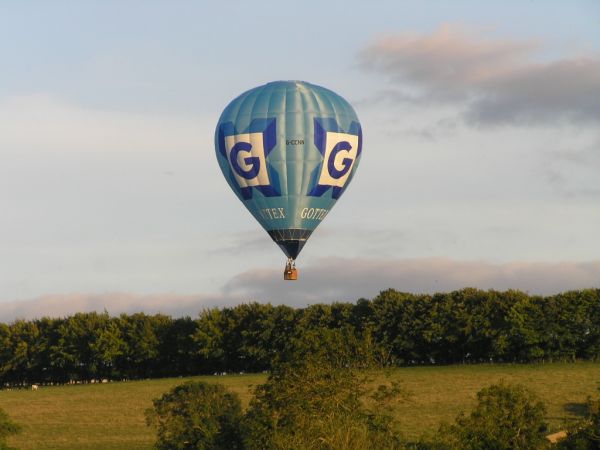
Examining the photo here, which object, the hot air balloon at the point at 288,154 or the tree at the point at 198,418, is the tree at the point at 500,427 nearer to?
the tree at the point at 198,418

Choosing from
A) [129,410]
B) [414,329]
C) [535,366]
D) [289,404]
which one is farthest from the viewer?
[414,329]

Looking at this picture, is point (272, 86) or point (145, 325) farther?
point (145, 325)

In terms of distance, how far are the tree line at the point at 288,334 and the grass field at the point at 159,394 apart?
4820 mm

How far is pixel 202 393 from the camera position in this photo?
251ft

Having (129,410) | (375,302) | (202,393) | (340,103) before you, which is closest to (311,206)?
(340,103)

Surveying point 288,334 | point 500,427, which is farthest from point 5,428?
point 288,334

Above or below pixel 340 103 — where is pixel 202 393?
below

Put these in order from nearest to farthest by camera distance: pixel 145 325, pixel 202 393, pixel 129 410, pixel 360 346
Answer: pixel 360 346 → pixel 202 393 → pixel 129 410 → pixel 145 325

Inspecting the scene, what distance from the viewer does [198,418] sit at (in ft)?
246

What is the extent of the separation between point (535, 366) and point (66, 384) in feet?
182

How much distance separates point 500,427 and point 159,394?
2281 inches

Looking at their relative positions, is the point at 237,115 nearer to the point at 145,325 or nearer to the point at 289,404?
the point at 289,404

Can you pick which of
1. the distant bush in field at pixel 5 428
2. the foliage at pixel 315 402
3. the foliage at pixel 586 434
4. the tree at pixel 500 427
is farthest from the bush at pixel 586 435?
the distant bush in field at pixel 5 428

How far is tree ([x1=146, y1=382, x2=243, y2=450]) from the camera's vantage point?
7400 centimetres
